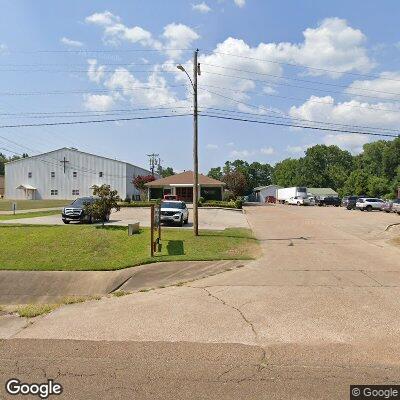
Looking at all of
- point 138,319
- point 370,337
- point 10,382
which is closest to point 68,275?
point 138,319

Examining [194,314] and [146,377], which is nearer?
[146,377]

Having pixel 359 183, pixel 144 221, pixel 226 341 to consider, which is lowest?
pixel 226 341

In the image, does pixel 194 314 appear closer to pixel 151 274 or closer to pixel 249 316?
pixel 249 316

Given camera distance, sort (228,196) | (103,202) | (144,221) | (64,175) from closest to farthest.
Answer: (103,202)
(144,221)
(228,196)
(64,175)

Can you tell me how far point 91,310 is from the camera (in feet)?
29.8

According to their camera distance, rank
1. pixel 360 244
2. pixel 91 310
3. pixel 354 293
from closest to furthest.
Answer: pixel 91 310
pixel 354 293
pixel 360 244

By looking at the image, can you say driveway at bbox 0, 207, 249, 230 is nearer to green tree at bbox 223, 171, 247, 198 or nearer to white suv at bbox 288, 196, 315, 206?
green tree at bbox 223, 171, 247, 198

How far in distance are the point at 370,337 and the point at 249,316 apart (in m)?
2.29

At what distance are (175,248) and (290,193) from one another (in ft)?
194

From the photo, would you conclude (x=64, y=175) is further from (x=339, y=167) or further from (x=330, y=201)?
(x=339, y=167)

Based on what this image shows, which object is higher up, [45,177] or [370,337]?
[45,177]

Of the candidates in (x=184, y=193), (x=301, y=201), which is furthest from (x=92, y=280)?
(x=301, y=201)

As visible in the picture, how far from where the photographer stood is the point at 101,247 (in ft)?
56.3

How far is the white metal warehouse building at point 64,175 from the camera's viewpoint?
224 feet
